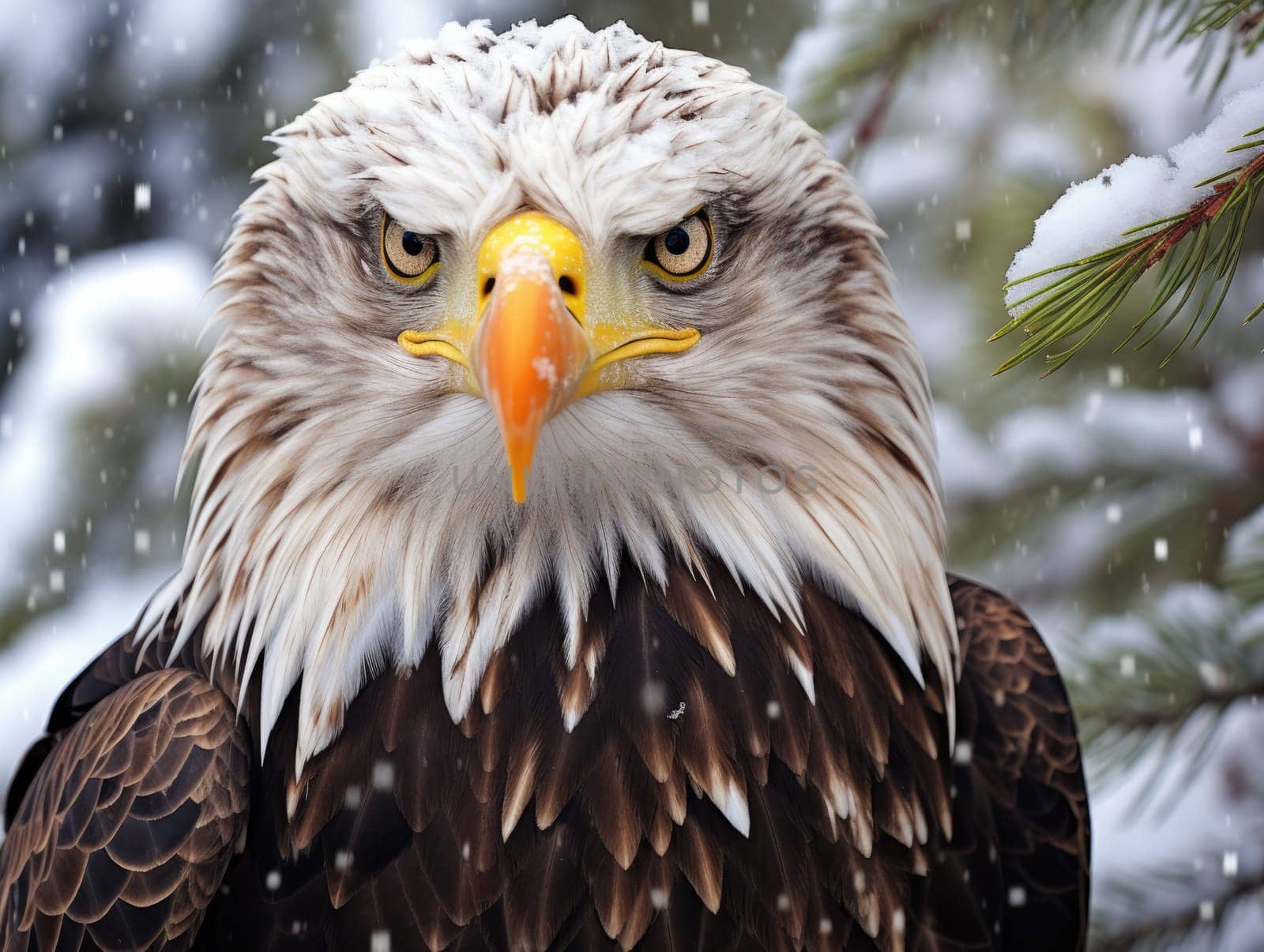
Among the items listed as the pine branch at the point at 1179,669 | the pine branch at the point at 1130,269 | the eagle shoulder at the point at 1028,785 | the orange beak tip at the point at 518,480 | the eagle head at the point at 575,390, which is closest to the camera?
the pine branch at the point at 1130,269

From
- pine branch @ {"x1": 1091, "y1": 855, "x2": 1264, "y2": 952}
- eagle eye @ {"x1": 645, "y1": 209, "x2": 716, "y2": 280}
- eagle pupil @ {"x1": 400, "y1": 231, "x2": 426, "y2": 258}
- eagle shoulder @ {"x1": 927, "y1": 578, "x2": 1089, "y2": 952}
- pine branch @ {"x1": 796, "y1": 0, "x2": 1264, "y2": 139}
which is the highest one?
pine branch @ {"x1": 796, "y1": 0, "x2": 1264, "y2": 139}

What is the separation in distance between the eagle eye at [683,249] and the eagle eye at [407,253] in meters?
0.28

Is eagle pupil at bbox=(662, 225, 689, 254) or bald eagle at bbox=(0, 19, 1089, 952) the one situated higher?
eagle pupil at bbox=(662, 225, 689, 254)

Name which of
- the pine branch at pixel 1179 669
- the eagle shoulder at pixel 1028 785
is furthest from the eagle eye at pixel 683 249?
the pine branch at pixel 1179 669

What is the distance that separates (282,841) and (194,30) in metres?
2.14

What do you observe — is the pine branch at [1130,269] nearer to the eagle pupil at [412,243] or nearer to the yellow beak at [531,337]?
the yellow beak at [531,337]

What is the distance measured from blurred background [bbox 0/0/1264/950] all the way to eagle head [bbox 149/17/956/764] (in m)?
0.27

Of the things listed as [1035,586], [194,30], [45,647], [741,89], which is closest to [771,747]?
[741,89]

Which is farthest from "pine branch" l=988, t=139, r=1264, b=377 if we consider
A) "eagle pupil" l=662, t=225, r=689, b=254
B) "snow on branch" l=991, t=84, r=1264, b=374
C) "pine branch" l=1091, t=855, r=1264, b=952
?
"pine branch" l=1091, t=855, r=1264, b=952

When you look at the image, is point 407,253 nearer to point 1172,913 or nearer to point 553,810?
point 553,810

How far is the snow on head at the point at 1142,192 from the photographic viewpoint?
3.36ft

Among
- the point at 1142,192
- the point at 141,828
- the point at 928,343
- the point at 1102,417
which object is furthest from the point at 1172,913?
the point at 141,828

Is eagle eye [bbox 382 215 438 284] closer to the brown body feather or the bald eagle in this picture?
the bald eagle

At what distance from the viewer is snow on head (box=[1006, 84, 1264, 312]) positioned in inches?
40.3
